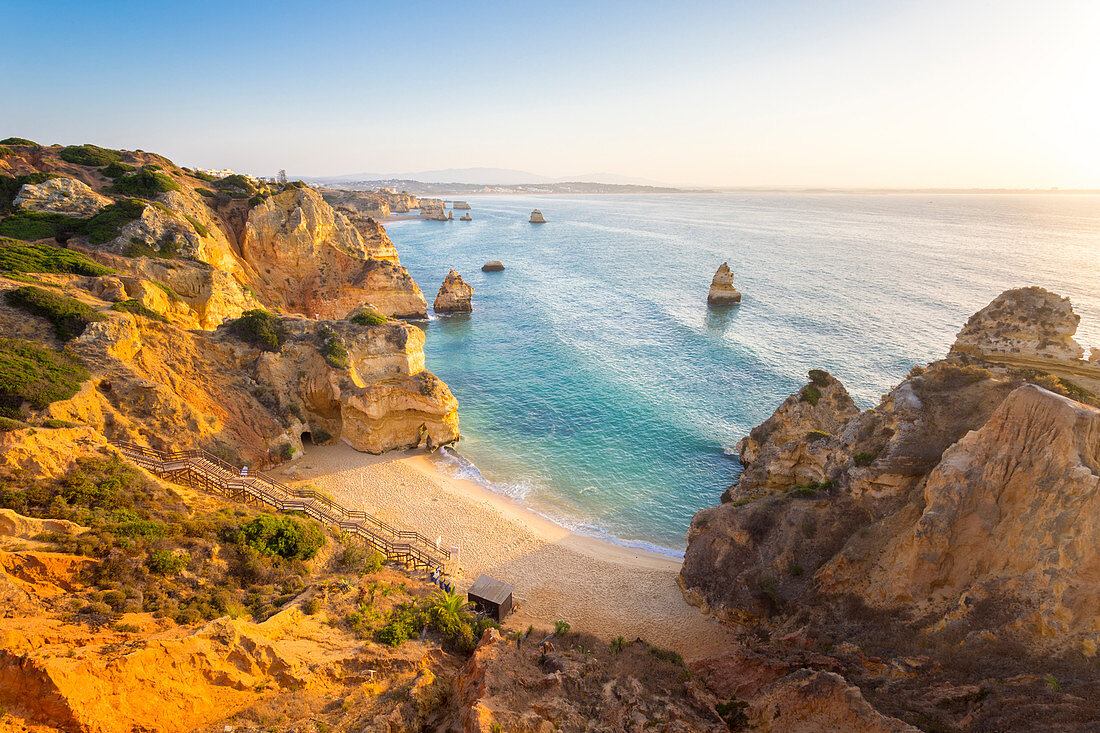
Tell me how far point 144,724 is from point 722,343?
54.9 metres

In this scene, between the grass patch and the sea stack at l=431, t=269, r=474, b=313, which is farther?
the sea stack at l=431, t=269, r=474, b=313

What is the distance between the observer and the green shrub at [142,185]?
40.8 metres

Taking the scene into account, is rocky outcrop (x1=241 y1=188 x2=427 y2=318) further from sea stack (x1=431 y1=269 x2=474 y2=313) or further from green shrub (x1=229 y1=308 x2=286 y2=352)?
green shrub (x1=229 y1=308 x2=286 y2=352)

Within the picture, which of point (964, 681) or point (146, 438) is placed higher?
point (146, 438)

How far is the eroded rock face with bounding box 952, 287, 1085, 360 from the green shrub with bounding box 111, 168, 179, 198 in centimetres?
5609

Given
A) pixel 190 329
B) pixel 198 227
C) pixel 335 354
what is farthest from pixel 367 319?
pixel 198 227

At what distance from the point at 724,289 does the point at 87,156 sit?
72.9 m

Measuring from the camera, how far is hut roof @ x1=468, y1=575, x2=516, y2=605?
19.7m

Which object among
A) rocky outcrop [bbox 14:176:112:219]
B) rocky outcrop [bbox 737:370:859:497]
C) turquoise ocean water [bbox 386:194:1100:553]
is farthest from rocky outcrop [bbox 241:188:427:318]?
rocky outcrop [bbox 737:370:859:497]

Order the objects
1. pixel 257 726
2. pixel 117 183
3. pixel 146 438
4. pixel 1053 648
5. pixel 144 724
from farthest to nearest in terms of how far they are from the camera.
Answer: pixel 117 183, pixel 146 438, pixel 1053 648, pixel 257 726, pixel 144 724

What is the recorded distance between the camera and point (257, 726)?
1002cm

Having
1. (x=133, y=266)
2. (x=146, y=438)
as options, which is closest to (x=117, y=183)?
(x=133, y=266)

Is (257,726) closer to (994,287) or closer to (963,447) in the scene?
(963,447)

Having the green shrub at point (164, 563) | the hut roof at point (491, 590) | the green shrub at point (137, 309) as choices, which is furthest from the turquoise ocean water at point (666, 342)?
the green shrub at point (164, 563)
